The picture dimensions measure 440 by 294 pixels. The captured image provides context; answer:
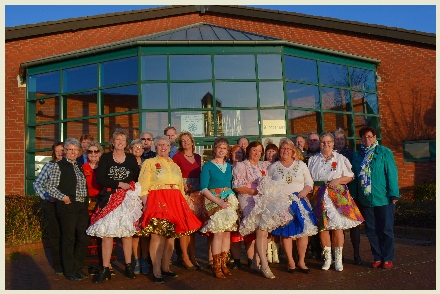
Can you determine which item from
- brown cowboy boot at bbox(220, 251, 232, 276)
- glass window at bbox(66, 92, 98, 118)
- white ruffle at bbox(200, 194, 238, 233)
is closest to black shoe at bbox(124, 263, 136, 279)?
white ruffle at bbox(200, 194, 238, 233)

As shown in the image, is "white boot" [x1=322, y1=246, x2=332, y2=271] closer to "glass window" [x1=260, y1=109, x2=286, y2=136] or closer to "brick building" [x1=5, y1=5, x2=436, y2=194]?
"brick building" [x1=5, y1=5, x2=436, y2=194]

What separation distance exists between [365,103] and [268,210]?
367 inches

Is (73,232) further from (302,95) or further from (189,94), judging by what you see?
(302,95)

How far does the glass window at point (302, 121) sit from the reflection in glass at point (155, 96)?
10.4ft

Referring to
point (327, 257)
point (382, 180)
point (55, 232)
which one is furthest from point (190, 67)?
point (327, 257)

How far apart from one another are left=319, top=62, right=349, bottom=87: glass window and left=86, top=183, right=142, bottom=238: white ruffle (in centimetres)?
842

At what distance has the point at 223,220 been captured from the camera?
5.84 m

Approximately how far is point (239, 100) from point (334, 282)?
23.2 feet

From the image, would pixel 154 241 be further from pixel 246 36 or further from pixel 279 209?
pixel 246 36

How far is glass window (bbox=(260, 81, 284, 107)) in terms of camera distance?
39.3 feet

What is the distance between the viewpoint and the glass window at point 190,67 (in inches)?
465

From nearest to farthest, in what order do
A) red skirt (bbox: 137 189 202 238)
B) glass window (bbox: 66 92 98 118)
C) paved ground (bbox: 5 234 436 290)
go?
paved ground (bbox: 5 234 436 290) < red skirt (bbox: 137 189 202 238) < glass window (bbox: 66 92 98 118)

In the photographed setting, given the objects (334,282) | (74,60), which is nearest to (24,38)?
(74,60)

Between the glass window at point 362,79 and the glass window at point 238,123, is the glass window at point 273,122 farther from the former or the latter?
the glass window at point 362,79
